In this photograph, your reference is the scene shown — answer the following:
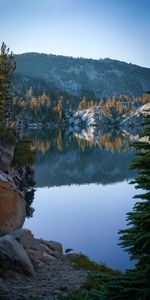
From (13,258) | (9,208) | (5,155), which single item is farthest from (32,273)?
(5,155)

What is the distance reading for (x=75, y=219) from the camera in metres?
40.4

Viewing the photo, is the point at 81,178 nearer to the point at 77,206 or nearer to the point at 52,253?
the point at 77,206

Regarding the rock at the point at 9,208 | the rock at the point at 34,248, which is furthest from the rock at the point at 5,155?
the rock at the point at 34,248

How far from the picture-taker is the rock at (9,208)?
2311 centimetres

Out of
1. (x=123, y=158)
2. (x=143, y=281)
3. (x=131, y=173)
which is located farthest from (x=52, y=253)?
(x=123, y=158)

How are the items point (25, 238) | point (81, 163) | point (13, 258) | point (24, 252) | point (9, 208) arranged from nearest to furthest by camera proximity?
1. point (13, 258)
2. point (24, 252)
3. point (25, 238)
4. point (9, 208)
5. point (81, 163)

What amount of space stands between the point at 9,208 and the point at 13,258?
18.1 feet

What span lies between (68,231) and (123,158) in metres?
62.2

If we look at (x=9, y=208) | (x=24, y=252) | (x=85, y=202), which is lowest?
(x=85, y=202)

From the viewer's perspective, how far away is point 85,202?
164ft

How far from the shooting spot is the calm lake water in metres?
32.4

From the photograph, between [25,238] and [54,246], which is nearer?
[25,238]

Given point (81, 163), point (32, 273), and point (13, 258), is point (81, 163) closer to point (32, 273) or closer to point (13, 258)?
point (32, 273)

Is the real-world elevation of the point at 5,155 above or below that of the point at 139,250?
above
